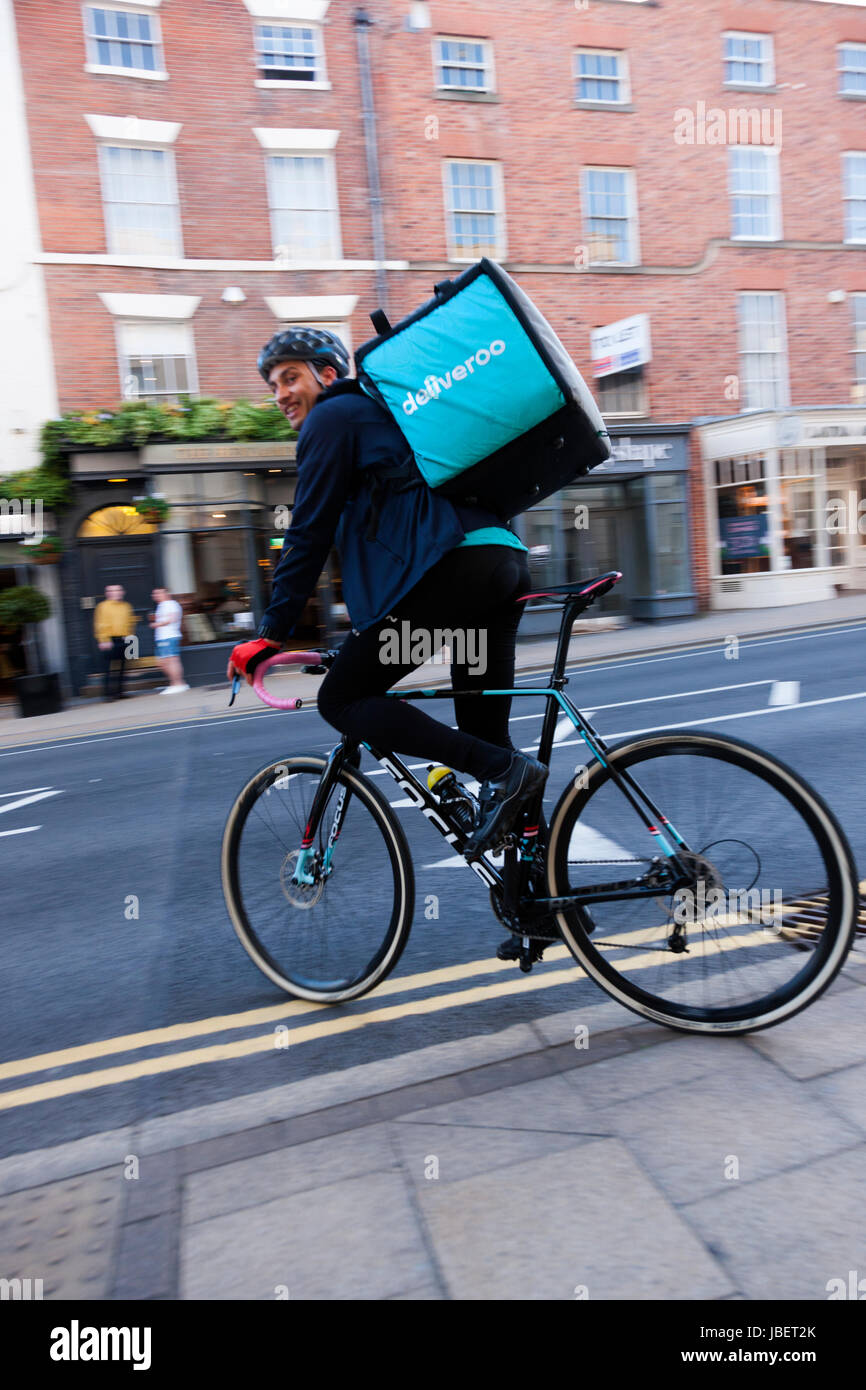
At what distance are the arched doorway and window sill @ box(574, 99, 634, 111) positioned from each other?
1170 cm

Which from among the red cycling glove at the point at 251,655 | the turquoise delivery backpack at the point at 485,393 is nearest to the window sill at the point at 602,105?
the turquoise delivery backpack at the point at 485,393

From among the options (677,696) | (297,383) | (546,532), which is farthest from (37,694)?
(297,383)

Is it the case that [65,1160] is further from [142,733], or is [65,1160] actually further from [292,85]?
[292,85]

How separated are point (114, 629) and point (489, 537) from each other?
1404cm

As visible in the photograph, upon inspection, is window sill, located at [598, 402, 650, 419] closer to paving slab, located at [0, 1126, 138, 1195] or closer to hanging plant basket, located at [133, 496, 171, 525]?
hanging plant basket, located at [133, 496, 171, 525]

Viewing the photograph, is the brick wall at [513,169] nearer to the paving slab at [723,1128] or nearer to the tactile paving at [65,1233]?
the tactile paving at [65,1233]

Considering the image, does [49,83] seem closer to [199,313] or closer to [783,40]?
[199,313]

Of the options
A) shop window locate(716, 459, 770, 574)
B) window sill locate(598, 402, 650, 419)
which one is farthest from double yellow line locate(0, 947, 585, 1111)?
shop window locate(716, 459, 770, 574)

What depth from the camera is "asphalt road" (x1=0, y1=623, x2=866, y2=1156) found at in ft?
9.21

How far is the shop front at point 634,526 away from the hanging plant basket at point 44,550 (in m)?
8.38

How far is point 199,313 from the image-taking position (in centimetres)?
1730

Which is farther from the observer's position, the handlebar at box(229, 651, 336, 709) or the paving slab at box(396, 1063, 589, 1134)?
the handlebar at box(229, 651, 336, 709)

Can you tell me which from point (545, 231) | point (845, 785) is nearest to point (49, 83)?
point (545, 231)
